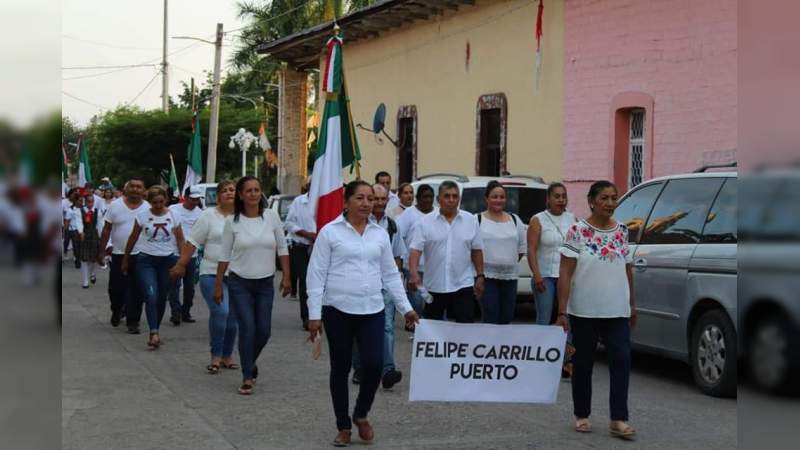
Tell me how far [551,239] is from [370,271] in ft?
10.5

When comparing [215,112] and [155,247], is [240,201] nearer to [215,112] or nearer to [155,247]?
[155,247]

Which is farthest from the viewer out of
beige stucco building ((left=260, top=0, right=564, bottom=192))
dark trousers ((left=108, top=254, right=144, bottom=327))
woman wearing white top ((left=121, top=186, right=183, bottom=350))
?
beige stucco building ((left=260, top=0, right=564, bottom=192))

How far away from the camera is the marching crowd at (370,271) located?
699 cm

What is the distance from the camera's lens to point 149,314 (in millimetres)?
11938

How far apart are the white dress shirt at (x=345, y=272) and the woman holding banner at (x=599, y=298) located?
46.8 inches

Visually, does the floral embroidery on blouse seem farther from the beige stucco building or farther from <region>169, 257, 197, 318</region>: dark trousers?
the beige stucco building

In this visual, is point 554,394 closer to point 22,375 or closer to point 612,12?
point 22,375

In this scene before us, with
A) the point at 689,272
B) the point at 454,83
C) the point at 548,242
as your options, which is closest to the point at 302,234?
the point at 548,242

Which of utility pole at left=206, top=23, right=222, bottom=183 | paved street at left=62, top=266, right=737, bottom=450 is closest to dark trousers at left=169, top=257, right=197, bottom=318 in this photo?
Answer: paved street at left=62, top=266, right=737, bottom=450

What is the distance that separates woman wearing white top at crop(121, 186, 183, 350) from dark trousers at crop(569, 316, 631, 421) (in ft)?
19.7

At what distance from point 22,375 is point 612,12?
56.9 ft

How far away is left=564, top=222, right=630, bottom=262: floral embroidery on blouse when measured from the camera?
731 cm

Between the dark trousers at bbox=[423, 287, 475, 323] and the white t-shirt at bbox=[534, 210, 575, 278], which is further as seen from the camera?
the white t-shirt at bbox=[534, 210, 575, 278]

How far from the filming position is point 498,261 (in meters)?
9.77
